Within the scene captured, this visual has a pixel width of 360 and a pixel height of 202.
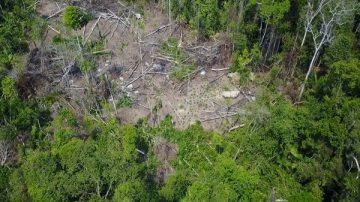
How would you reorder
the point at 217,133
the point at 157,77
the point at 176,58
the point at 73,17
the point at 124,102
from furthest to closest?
the point at 176,58, the point at 157,77, the point at 124,102, the point at 73,17, the point at 217,133

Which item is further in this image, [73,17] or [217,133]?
[73,17]

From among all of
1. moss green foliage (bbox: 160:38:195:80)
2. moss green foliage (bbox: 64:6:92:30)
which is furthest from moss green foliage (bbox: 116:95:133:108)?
moss green foliage (bbox: 64:6:92:30)

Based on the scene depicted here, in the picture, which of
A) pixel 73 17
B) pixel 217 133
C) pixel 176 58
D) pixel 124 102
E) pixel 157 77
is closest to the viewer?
pixel 217 133

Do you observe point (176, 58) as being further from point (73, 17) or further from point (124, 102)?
point (73, 17)

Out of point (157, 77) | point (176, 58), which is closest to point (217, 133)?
point (157, 77)

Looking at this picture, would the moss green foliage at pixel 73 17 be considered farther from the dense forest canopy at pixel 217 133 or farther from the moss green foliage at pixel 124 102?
the moss green foliage at pixel 124 102

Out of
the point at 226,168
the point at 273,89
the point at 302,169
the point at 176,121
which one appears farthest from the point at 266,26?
the point at 226,168

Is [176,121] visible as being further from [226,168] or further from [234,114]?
[226,168]
